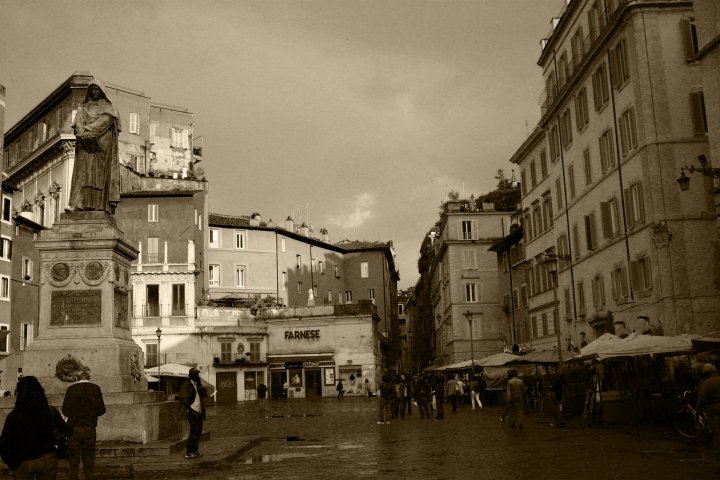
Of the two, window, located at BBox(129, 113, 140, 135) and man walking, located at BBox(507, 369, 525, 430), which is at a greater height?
window, located at BBox(129, 113, 140, 135)

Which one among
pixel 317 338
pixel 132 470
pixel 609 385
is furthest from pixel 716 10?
pixel 317 338

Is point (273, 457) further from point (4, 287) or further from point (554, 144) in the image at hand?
point (4, 287)

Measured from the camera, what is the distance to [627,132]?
29.5 meters

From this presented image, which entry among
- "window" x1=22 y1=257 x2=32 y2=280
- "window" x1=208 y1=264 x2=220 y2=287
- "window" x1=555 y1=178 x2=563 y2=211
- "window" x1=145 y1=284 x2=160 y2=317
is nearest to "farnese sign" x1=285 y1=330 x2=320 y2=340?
"window" x1=208 y1=264 x2=220 y2=287

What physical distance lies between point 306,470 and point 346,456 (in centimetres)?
251

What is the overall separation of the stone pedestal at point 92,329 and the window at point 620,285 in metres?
21.6

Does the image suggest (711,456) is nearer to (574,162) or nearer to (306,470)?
(306,470)

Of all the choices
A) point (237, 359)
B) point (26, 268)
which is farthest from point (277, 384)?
point (26, 268)

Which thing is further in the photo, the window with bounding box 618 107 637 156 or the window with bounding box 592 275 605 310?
the window with bounding box 592 275 605 310

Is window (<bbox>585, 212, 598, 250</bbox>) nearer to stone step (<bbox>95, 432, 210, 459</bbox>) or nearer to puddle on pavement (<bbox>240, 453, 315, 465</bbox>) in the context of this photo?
puddle on pavement (<bbox>240, 453, 315, 465</bbox>)

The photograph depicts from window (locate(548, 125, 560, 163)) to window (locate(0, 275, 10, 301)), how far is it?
32365mm

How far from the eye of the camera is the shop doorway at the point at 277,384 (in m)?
61.2

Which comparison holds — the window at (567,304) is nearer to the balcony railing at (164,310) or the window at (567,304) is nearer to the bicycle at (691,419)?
the bicycle at (691,419)

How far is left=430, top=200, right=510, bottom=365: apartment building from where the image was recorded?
6688cm
